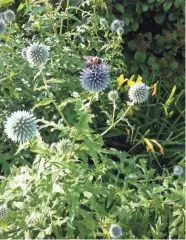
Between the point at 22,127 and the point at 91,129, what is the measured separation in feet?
0.84

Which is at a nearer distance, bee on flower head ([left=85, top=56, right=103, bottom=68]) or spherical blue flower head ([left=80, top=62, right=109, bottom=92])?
bee on flower head ([left=85, top=56, right=103, bottom=68])

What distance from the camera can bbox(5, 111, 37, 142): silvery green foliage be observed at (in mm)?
1661

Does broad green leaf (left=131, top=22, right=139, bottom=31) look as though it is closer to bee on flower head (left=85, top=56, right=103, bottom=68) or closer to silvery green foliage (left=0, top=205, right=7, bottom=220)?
bee on flower head (left=85, top=56, right=103, bottom=68)

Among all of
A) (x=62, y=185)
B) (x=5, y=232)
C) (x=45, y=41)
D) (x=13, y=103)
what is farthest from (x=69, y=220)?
(x=45, y=41)

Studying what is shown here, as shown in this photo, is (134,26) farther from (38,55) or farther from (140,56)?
(38,55)

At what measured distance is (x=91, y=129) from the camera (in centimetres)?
176

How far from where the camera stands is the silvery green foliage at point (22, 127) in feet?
5.45

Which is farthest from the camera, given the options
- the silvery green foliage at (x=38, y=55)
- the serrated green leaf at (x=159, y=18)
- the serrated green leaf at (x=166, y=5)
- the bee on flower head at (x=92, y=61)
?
the serrated green leaf at (x=159, y=18)

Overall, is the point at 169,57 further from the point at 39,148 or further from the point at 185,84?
the point at 39,148

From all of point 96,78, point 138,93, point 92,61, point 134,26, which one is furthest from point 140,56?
point 92,61

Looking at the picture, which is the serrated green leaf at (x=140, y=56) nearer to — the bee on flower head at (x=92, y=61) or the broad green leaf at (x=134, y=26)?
the broad green leaf at (x=134, y=26)

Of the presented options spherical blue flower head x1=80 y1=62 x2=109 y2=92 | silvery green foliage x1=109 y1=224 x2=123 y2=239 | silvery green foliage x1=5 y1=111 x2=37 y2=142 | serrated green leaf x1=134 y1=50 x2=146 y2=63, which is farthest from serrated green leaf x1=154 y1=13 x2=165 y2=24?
silvery green foliage x1=109 y1=224 x2=123 y2=239

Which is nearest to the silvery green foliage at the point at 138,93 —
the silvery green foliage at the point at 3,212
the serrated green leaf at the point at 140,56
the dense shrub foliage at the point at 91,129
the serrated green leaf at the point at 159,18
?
the dense shrub foliage at the point at 91,129

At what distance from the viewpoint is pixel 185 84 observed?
3037 millimetres
